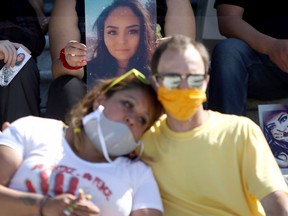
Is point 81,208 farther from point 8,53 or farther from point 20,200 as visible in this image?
point 8,53

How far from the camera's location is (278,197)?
2516 millimetres

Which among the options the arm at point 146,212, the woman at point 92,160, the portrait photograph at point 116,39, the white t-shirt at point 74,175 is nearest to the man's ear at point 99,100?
the woman at point 92,160

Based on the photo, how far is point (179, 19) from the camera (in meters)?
3.81

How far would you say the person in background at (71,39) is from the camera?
347 cm

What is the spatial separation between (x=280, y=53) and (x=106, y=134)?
1555mm

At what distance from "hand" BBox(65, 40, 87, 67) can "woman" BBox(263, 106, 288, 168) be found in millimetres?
1058

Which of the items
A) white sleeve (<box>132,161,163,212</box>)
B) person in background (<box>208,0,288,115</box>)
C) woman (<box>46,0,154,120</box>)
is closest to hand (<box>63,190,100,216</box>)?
white sleeve (<box>132,161,163,212</box>)

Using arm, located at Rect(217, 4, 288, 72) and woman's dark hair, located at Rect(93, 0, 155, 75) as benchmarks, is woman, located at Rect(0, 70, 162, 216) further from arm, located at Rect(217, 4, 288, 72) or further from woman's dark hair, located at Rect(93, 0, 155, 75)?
arm, located at Rect(217, 4, 288, 72)

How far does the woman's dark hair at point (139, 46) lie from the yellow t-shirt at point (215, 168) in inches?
32.2

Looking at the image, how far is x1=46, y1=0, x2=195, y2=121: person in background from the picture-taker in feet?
11.4

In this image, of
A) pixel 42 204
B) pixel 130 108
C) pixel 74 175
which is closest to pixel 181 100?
pixel 130 108

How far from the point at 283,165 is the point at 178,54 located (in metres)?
1.50

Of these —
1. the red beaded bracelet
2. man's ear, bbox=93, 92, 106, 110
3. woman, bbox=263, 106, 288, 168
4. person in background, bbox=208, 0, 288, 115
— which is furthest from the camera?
woman, bbox=263, 106, 288, 168

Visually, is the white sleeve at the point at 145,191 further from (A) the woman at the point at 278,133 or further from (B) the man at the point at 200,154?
(A) the woman at the point at 278,133
